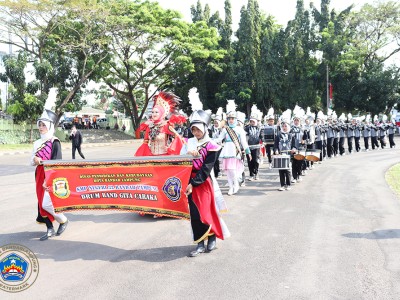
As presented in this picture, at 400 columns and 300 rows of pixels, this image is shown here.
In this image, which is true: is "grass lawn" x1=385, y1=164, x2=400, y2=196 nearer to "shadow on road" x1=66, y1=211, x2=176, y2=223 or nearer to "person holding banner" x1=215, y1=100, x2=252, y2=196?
"person holding banner" x1=215, y1=100, x2=252, y2=196

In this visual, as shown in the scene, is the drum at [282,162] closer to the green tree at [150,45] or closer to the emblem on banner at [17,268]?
the emblem on banner at [17,268]

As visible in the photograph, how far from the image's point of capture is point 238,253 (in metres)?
5.83

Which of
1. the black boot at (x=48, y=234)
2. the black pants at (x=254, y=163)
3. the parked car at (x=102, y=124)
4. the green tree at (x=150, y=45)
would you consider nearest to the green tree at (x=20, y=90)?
the green tree at (x=150, y=45)

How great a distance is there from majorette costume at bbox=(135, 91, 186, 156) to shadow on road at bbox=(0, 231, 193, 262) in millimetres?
2520

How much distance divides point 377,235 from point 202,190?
9.92 feet

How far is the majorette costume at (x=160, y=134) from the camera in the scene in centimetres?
827

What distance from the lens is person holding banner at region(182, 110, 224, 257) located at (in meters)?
5.70

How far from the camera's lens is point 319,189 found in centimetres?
1109

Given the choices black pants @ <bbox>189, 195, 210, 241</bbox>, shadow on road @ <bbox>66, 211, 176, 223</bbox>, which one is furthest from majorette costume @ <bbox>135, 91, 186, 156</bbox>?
black pants @ <bbox>189, 195, 210, 241</bbox>

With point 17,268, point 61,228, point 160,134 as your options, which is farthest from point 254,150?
point 17,268

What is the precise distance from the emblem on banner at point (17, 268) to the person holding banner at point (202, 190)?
2.05m

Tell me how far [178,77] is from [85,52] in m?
11.6

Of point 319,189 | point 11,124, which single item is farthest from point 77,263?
point 11,124

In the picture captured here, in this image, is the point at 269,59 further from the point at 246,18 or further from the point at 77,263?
the point at 77,263
